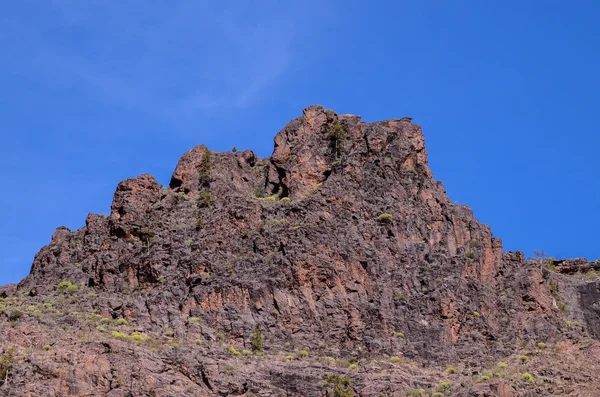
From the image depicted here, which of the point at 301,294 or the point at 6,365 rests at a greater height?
the point at 301,294

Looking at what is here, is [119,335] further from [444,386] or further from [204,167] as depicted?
[204,167]

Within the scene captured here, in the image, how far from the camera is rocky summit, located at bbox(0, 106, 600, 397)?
96.8 metres

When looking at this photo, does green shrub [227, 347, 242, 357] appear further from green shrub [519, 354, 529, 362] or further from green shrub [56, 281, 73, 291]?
green shrub [519, 354, 529, 362]

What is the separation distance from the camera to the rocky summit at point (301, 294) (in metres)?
96.8

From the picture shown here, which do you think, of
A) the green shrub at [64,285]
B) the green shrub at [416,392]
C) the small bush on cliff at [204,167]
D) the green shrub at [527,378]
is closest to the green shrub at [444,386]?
the green shrub at [416,392]

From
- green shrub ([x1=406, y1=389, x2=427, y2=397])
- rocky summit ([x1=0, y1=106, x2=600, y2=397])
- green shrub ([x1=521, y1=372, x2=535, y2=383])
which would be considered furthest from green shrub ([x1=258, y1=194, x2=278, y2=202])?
green shrub ([x1=521, y1=372, x2=535, y2=383])

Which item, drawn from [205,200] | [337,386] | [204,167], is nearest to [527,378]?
[337,386]

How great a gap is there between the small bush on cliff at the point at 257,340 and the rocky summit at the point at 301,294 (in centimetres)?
16

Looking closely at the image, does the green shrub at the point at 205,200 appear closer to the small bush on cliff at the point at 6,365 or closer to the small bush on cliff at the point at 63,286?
the small bush on cliff at the point at 63,286

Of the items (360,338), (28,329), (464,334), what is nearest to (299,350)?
(360,338)

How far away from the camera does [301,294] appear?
354 feet

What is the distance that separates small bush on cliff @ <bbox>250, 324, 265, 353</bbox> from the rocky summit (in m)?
0.16

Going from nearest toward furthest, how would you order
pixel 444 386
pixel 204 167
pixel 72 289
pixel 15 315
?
pixel 444 386
pixel 15 315
pixel 72 289
pixel 204 167

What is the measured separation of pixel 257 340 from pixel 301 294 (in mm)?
6654
